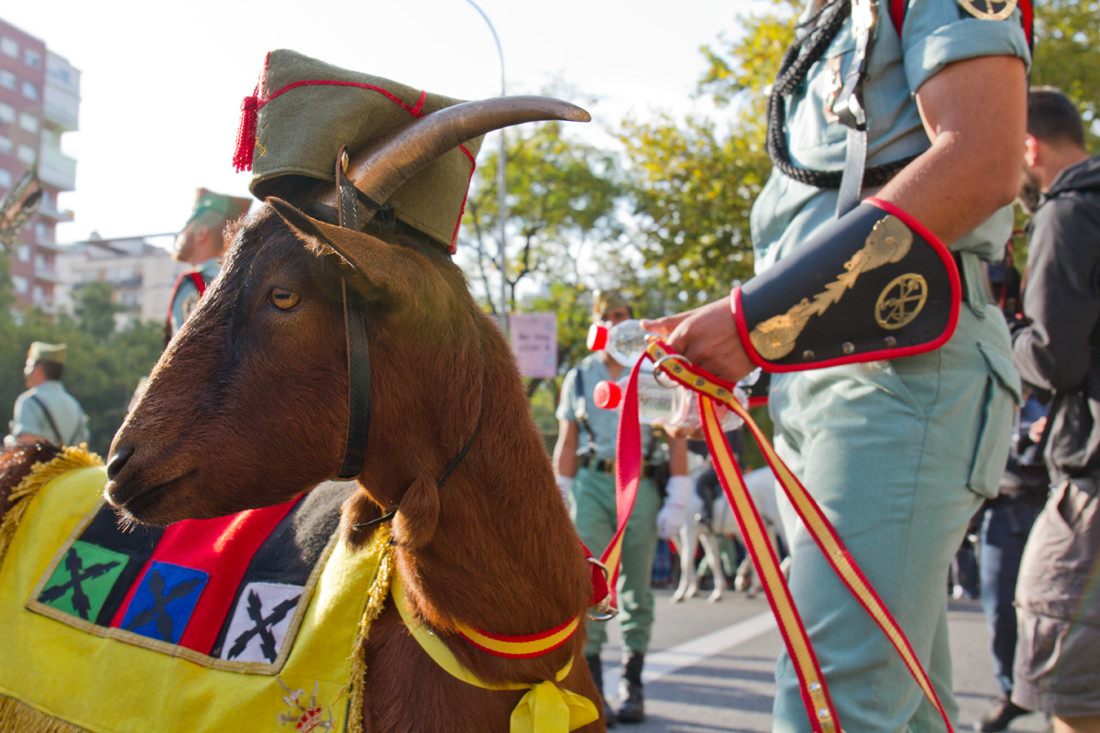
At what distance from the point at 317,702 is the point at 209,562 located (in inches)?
22.1

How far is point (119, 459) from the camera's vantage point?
1381 mm

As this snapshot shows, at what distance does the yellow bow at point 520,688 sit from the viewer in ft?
5.29

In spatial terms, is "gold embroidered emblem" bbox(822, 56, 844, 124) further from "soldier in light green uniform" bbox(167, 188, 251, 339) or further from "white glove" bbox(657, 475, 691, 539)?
"white glove" bbox(657, 475, 691, 539)

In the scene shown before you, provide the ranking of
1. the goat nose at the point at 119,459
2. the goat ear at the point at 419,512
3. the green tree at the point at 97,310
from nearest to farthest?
the goat nose at the point at 119,459 < the goat ear at the point at 419,512 < the green tree at the point at 97,310

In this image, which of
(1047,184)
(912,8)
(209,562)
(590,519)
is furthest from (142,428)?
Answer: (590,519)

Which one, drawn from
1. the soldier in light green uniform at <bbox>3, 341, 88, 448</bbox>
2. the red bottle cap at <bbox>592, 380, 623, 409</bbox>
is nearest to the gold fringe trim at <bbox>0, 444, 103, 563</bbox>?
the red bottle cap at <bbox>592, 380, 623, 409</bbox>

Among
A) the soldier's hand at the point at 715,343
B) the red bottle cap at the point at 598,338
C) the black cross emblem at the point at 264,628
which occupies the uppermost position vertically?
the red bottle cap at the point at 598,338

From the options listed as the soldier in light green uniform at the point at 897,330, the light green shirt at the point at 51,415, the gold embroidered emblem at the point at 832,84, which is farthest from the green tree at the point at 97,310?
the soldier in light green uniform at the point at 897,330

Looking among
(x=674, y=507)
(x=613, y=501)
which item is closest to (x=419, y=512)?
(x=613, y=501)

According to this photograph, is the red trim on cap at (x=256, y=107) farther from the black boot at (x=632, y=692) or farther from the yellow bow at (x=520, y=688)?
the black boot at (x=632, y=692)

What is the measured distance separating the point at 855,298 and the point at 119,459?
1343mm

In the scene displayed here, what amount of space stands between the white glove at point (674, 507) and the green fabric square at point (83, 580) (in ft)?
11.7

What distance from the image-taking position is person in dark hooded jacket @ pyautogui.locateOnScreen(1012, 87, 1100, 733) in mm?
2391

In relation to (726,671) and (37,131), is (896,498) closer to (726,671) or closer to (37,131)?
(726,671)
